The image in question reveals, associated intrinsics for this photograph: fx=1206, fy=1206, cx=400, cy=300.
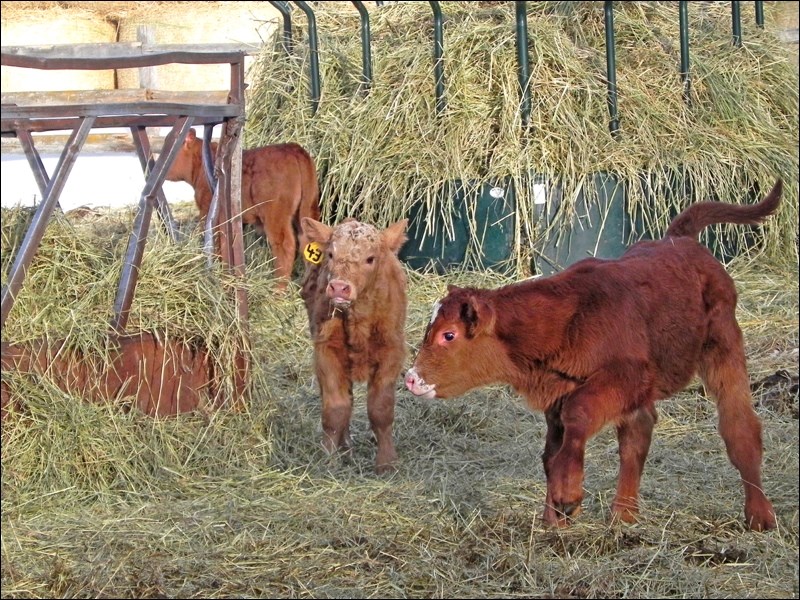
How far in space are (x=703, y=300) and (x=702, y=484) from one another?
95 cm

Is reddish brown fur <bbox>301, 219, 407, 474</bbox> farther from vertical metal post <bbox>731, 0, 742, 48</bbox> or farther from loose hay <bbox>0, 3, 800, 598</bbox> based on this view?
vertical metal post <bbox>731, 0, 742, 48</bbox>

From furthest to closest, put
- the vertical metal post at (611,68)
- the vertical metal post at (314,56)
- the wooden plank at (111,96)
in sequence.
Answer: the wooden plank at (111,96) → the vertical metal post at (314,56) → the vertical metal post at (611,68)

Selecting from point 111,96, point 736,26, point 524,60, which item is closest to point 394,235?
point 524,60

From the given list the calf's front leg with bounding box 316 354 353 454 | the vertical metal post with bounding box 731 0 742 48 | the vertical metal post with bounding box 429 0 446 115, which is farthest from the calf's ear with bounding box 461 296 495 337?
the vertical metal post with bounding box 731 0 742 48

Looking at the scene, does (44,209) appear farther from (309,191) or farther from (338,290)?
(309,191)

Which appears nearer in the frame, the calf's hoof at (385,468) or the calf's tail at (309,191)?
the calf's hoof at (385,468)

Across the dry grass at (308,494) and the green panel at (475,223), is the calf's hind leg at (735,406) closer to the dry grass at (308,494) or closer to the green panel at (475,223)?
the dry grass at (308,494)

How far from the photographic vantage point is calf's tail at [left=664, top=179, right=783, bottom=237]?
5402 millimetres

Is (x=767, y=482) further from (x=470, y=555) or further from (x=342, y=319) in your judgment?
(x=342, y=319)

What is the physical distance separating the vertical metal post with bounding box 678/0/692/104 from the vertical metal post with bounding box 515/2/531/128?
4.02ft

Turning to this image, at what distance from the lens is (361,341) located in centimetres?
605

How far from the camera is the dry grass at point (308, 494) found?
166 inches

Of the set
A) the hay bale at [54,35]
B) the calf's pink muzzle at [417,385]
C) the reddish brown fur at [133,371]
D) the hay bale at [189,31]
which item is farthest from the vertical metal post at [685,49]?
the hay bale at [54,35]

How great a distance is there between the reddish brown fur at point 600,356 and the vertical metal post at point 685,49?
15.9ft
